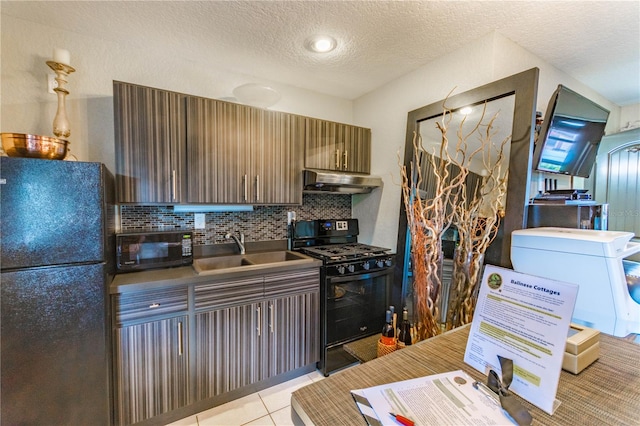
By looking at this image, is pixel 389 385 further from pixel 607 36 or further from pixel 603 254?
pixel 607 36

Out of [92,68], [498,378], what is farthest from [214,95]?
[498,378]

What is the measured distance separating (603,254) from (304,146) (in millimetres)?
2078

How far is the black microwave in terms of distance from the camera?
180cm

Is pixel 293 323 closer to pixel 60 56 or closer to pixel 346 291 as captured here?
pixel 346 291

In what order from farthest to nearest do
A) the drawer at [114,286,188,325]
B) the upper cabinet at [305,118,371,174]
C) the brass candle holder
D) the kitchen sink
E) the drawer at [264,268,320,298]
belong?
the upper cabinet at [305,118,371,174] → the kitchen sink → the drawer at [264,268,320,298] → the brass candle holder → the drawer at [114,286,188,325]

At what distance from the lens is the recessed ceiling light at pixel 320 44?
6.47ft

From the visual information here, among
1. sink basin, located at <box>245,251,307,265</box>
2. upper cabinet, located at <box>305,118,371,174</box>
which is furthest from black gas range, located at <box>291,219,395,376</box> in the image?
upper cabinet, located at <box>305,118,371,174</box>

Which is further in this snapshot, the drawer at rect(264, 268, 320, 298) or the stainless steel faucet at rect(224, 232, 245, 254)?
the stainless steel faucet at rect(224, 232, 245, 254)

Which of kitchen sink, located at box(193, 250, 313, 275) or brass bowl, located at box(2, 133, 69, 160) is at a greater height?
brass bowl, located at box(2, 133, 69, 160)

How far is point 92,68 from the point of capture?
1952 millimetres

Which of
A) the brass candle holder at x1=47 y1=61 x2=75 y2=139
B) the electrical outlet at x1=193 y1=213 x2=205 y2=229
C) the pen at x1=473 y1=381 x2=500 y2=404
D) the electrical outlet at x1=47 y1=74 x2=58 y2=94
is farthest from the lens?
the electrical outlet at x1=193 y1=213 x2=205 y2=229

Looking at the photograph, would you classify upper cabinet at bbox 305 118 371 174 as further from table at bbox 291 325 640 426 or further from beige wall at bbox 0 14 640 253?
table at bbox 291 325 640 426

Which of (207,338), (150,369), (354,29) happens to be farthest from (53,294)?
(354,29)

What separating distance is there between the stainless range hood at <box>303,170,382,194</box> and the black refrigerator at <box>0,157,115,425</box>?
4.84 ft
